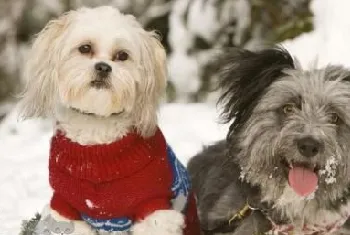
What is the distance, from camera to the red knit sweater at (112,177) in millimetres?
3510

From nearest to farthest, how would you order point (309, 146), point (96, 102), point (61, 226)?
1. point (309, 146)
2. point (96, 102)
3. point (61, 226)

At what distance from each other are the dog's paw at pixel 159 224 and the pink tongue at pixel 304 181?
0.60 meters

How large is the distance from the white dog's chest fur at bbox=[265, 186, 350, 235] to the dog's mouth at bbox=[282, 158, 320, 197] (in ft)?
0.23

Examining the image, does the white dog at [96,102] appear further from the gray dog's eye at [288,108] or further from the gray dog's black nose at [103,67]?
the gray dog's eye at [288,108]

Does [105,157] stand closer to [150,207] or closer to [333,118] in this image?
[150,207]

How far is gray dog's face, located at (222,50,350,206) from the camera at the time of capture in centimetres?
324

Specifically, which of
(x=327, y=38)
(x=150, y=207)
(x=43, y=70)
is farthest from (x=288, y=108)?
(x=327, y=38)

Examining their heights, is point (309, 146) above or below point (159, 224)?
above

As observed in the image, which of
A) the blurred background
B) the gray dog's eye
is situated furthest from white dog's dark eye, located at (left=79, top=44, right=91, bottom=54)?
the blurred background

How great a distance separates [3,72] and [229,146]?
15.7 ft

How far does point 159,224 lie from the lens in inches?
139

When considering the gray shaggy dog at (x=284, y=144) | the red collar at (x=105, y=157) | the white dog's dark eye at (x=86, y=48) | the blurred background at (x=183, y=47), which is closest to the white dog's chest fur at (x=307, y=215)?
the gray shaggy dog at (x=284, y=144)

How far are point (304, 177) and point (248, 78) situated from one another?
0.53 m

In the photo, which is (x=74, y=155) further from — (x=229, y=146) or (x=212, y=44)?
(x=212, y=44)
